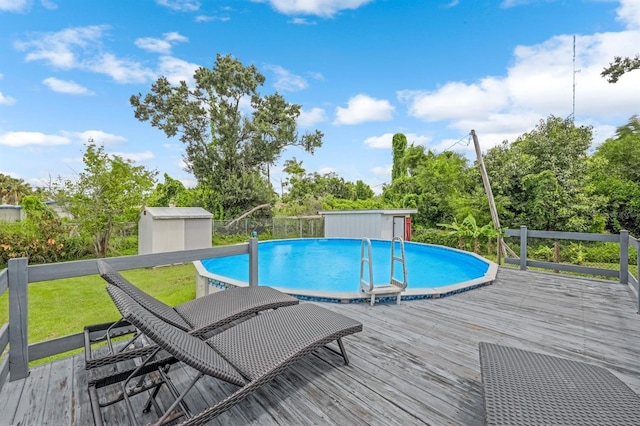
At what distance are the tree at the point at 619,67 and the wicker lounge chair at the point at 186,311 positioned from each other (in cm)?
1686

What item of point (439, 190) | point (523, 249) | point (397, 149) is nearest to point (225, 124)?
point (397, 149)

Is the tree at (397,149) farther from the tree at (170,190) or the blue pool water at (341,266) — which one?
the tree at (170,190)

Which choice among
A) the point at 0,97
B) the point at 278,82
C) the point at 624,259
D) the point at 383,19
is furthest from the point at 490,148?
the point at 0,97

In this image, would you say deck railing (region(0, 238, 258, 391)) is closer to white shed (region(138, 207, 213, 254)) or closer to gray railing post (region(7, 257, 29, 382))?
gray railing post (region(7, 257, 29, 382))

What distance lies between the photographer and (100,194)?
11211 mm

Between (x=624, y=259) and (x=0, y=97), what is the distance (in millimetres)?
21867

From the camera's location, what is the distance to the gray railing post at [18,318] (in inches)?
87.3

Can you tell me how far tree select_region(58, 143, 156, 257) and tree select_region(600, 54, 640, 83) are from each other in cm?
1965

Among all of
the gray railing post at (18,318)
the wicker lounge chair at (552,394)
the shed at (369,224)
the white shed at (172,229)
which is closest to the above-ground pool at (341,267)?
the shed at (369,224)

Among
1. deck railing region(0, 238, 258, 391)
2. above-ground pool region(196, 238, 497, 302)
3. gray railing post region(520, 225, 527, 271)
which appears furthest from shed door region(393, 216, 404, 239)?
deck railing region(0, 238, 258, 391)

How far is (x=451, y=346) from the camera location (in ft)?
9.43

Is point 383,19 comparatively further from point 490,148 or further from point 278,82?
point 278,82

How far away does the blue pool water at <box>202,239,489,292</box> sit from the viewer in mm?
8453

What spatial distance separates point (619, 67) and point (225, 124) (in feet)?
63.9
